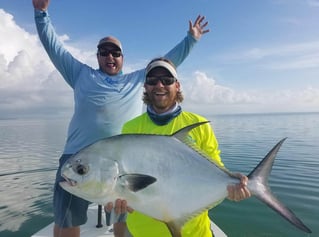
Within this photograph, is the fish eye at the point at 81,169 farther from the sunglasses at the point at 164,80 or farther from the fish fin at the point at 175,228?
the sunglasses at the point at 164,80

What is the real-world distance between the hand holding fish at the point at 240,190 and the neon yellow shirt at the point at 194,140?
21cm

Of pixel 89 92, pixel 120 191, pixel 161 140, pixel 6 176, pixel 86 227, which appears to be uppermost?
pixel 89 92

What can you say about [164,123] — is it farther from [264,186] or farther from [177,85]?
[264,186]

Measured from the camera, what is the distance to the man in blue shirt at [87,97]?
3730 millimetres

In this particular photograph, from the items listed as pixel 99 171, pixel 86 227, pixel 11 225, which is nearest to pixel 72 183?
pixel 99 171

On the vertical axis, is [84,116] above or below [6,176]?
above

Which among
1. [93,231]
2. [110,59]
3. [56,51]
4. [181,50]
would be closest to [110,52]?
[110,59]

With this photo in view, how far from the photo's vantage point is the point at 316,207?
8.41 metres

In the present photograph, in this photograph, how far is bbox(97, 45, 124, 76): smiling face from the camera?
392cm

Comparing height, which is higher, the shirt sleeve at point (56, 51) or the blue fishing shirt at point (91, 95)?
the shirt sleeve at point (56, 51)

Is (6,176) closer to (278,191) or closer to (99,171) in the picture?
(278,191)

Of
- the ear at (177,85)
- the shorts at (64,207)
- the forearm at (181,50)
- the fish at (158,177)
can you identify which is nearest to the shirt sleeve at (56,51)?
the shorts at (64,207)

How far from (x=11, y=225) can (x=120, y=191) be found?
20.8ft

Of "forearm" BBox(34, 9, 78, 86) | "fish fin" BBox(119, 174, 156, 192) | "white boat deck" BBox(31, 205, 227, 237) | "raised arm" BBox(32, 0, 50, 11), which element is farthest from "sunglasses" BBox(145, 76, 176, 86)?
"white boat deck" BBox(31, 205, 227, 237)
